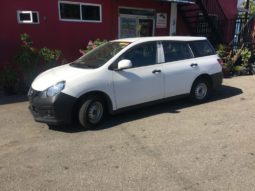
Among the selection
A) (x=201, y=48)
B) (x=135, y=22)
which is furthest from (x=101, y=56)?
(x=135, y=22)

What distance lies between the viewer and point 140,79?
18.5 ft

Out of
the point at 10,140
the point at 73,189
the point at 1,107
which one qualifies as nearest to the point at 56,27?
the point at 1,107

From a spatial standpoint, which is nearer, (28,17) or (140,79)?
(140,79)

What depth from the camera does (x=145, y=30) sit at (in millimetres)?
12258

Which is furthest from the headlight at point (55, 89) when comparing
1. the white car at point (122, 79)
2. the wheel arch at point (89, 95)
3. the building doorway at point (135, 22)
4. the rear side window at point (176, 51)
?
the building doorway at point (135, 22)

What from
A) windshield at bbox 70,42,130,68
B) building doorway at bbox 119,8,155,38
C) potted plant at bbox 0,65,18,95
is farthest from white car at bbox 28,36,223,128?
building doorway at bbox 119,8,155,38

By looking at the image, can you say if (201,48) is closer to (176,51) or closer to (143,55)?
(176,51)

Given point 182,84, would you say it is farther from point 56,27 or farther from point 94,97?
point 56,27

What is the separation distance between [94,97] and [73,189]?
210cm

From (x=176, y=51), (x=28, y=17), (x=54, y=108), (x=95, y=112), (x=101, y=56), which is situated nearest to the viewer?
(x=54, y=108)

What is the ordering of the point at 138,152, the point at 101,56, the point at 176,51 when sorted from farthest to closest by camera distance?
the point at 176,51, the point at 101,56, the point at 138,152

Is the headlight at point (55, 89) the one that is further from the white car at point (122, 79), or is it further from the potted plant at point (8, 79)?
the potted plant at point (8, 79)

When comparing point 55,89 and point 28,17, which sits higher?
point 28,17

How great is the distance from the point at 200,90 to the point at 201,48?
104cm
